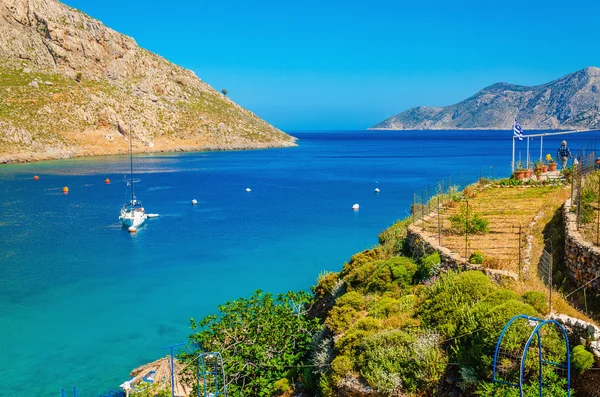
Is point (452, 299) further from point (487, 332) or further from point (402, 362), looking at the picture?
point (402, 362)

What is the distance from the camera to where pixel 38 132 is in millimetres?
97500

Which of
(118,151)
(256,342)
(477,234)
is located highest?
(118,151)

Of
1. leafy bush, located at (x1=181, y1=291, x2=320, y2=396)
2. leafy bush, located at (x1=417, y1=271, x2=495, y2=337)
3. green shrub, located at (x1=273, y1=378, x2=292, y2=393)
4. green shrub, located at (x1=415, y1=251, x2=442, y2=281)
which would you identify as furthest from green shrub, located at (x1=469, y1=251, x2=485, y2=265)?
green shrub, located at (x1=273, y1=378, x2=292, y2=393)

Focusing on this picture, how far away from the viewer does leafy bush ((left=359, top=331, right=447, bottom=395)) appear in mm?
9742

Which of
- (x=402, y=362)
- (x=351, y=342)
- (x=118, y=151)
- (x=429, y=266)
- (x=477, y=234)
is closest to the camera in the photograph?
(x=402, y=362)

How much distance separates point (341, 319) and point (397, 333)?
277 cm

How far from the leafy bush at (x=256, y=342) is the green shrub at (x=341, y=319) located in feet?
4.51

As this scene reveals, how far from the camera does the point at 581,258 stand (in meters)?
12.2

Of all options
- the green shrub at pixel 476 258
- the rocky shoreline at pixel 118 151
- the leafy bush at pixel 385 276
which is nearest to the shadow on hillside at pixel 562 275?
the green shrub at pixel 476 258

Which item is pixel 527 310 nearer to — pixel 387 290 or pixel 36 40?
pixel 387 290

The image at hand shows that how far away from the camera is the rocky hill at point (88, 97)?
10069cm

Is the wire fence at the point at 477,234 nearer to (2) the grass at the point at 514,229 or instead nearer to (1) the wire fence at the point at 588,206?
(2) the grass at the point at 514,229

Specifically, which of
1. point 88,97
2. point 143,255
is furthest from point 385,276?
point 88,97

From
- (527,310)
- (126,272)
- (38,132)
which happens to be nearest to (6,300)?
(126,272)
